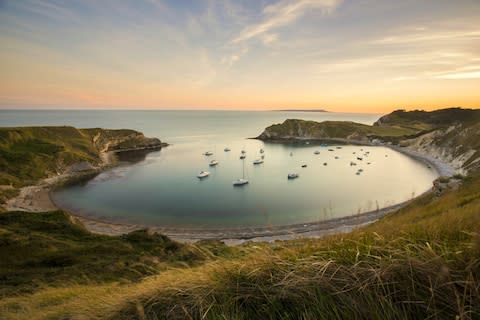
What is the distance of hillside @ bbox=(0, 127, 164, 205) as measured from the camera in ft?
185

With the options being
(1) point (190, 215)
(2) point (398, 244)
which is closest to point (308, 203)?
(1) point (190, 215)

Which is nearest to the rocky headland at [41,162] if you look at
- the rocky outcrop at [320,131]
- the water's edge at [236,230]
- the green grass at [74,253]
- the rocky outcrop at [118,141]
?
the rocky outcrop at [118,141]

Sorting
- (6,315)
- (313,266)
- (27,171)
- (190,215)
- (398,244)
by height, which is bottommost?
(190,215)

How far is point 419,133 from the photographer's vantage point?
361 ft

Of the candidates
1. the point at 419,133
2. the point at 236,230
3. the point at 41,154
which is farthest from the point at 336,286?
the point at 419,133

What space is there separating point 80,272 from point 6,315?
12236 millimetres

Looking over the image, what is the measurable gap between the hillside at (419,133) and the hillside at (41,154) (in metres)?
91.4

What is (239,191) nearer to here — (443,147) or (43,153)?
(43,153)

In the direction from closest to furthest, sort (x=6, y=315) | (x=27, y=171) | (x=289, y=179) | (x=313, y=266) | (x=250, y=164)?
(x=313, y=266)
(x=6, y=315)
(x=27, y=171)
(x=289, y=179)
(x=250, y=164)

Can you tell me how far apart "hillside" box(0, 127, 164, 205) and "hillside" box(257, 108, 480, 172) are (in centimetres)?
9137

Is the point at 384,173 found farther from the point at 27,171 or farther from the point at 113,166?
the point at 27,171

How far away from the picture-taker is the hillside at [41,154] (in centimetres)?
5631

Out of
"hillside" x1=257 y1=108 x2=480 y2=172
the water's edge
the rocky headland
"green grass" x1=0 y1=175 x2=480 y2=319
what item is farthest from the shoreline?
"hillside" x1=257 y1=108 x2=480 y2=172

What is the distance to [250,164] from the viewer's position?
86.2 meters
